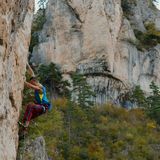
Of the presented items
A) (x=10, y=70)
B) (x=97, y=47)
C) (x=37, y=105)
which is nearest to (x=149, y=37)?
(x=97, y=47)

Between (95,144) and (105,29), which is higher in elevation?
(105,29)

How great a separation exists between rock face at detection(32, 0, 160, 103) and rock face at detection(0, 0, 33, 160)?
33.2 metres

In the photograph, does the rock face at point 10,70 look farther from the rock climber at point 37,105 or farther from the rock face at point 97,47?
the rock face at point 97,47

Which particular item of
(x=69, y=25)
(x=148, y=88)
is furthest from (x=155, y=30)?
(x=69, y=25)

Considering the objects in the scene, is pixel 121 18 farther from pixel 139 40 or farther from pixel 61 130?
pixel 61 130

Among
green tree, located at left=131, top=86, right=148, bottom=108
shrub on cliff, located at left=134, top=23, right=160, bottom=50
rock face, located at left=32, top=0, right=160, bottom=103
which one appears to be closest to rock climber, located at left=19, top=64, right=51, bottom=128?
rock face, located at left=32, top=0, right=160, bottom=103

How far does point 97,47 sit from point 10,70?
35827 millimetres

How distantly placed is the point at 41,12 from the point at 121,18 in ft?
31.8

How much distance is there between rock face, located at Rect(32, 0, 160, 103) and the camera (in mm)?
45062

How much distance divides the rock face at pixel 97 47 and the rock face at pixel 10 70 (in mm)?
33189

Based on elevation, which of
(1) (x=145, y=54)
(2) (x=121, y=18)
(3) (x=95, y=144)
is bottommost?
(3) (x=95, y=144)

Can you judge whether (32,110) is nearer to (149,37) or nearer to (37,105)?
(37,105)

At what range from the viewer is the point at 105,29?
152 feet

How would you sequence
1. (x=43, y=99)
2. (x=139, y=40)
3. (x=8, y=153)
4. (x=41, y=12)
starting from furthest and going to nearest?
(x=41, y=12)
(x=139, y=40)
(x=43, y=99)
(x=8, y=153)
